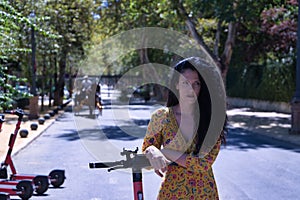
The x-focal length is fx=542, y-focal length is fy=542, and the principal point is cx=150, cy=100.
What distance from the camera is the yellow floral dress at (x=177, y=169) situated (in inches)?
125

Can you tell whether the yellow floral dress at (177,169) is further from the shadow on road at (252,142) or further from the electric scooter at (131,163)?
the shadow on road at (252,142)

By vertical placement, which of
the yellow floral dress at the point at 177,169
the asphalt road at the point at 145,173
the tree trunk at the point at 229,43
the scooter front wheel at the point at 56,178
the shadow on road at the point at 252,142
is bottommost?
the shadow on road at the point at 252,142

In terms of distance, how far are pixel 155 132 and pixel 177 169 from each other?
0.25m

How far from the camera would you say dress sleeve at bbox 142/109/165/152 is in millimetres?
3181

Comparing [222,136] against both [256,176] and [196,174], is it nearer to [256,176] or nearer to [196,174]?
[196,174]

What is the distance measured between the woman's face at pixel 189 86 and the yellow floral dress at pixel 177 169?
148 millimetres

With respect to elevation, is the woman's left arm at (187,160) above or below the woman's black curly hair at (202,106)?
below

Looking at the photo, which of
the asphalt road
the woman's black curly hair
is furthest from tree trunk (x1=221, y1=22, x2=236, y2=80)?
the woman's black curly hair

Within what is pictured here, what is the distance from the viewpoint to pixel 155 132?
320 centimetres

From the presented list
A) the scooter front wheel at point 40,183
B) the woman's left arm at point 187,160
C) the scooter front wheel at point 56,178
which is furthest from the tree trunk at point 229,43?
the woman's left arm at point 187,160

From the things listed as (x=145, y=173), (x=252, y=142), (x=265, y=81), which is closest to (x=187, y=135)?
(x=145, y=173)

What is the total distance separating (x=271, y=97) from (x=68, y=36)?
521 inches

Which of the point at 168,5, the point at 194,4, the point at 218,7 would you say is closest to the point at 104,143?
the point at 218,7

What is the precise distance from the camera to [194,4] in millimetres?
→ 23281
